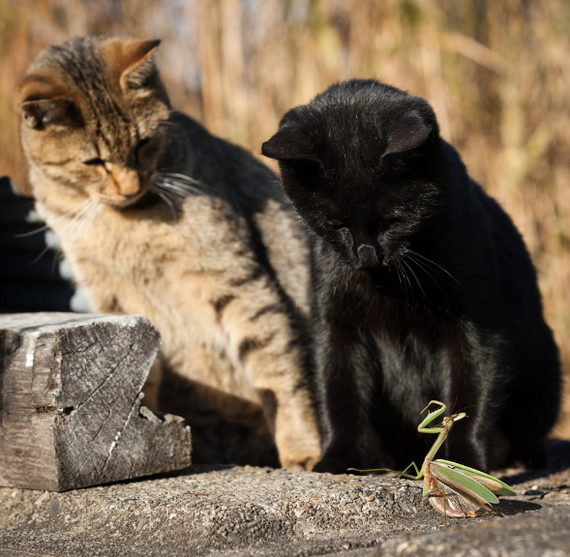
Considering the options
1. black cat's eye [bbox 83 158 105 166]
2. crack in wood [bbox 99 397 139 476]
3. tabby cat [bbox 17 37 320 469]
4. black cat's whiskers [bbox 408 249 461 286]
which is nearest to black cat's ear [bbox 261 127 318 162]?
black cat's whiskers [bbox 408 249 461 286]

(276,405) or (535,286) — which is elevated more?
(535,286)

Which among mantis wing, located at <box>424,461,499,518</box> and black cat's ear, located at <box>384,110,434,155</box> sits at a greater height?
black cat's ear, located at <box>384,110,434,155</box>

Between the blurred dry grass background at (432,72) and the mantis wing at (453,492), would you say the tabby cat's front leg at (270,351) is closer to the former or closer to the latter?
the mantis wing at (453,492)

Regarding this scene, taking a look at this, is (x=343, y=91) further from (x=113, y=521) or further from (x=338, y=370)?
(x=113, y=521)

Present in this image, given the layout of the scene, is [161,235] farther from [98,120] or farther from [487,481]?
[487,481]

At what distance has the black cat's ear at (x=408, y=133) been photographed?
1815mm

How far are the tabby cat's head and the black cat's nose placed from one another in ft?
3.88

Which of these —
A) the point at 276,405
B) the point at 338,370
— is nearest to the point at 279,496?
the point at 338,370

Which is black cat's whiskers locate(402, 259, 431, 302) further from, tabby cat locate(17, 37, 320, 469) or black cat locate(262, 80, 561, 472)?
tabby cat locate(17, 37, 320, 469)

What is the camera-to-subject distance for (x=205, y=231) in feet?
9.78

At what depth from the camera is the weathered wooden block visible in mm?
2070

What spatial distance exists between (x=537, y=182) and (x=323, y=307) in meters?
3.12

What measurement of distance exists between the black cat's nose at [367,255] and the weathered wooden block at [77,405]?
2.24ft

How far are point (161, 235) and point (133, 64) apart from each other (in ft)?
2.19
